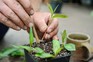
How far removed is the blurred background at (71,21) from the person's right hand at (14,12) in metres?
0.30

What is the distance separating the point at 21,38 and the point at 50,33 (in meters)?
0.38

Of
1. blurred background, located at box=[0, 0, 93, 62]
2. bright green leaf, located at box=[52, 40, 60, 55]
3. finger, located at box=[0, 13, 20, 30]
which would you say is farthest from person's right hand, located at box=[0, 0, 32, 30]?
blurred background, located at box=[0, 0, 93, 62]

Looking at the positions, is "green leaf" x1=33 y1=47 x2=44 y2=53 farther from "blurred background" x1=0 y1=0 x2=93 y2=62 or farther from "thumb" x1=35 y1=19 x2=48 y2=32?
"blurred background" x1=0 y1=0 x2=93 y2=62

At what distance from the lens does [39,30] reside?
74cm

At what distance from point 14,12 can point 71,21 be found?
905mm

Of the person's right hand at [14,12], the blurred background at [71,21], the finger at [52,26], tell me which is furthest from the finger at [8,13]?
the blurred background at [71,21]

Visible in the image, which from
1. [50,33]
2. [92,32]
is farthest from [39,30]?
[92,32]

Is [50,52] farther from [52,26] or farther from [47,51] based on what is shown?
[52,26]

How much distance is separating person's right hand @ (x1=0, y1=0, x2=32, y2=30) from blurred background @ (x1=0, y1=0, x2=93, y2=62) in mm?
300

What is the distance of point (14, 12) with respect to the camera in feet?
2.13

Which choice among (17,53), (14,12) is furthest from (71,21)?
(14,12)

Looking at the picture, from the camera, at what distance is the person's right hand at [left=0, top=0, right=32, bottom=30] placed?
639mm

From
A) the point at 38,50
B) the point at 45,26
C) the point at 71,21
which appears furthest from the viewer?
the point at 71,21

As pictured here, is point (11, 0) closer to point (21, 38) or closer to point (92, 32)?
point (21, 38)
